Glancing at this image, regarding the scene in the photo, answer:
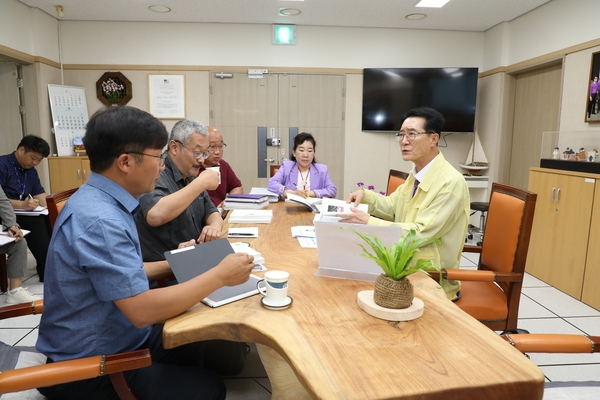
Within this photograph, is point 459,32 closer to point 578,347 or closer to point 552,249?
point 552,249

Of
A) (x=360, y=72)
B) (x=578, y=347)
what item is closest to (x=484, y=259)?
(x=578, y=347)

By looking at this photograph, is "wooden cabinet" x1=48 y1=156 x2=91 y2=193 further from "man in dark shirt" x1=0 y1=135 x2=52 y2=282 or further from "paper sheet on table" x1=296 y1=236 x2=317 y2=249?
"paper sheet on table" x1=296 y1=236 x2=317 y2=249

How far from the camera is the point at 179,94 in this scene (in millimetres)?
5625

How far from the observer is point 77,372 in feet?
3.48

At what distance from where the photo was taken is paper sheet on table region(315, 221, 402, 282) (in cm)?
135

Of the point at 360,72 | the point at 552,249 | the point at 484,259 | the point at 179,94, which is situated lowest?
the point at 552,249

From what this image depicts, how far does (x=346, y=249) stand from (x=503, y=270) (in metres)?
0.98

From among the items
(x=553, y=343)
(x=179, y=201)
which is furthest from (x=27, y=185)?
(x=553, y=343)

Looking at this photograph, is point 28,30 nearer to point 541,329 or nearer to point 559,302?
point 541,329

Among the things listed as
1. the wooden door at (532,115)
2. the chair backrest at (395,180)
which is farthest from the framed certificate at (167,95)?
the wooden door at (532,115)

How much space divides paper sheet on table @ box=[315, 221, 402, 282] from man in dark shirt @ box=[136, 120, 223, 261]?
2.51 ft

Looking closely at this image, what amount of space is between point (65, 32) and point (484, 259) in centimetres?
584

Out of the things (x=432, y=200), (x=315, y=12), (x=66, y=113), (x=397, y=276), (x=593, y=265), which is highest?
(x=315, y=12)

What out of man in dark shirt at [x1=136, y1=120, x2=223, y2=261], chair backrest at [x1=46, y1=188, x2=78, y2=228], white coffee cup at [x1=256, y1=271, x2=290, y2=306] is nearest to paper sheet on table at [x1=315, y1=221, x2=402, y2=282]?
white coffee cup at [x1=256, y1=271, x2=290, y2=306]
